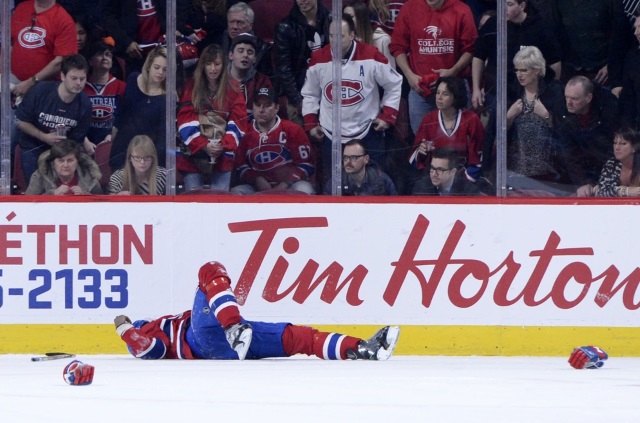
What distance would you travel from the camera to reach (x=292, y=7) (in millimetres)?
8234

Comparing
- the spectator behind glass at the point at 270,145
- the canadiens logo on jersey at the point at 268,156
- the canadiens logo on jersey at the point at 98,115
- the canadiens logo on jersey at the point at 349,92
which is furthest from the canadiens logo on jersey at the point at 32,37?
the canadiens logo on jersey at the point at 349,92

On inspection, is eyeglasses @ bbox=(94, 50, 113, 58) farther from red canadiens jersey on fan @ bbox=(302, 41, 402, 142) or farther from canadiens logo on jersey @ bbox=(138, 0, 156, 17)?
red canadiens jersey on fan @ bbox=(302, 41, 402, 142)

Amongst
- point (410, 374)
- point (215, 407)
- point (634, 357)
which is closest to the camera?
point (215, 407)

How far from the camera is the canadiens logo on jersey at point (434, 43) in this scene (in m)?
8.22

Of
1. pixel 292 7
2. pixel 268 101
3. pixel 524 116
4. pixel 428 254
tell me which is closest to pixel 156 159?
pixel 268 101

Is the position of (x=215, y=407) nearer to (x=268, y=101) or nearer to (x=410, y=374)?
(x=410, y=374)

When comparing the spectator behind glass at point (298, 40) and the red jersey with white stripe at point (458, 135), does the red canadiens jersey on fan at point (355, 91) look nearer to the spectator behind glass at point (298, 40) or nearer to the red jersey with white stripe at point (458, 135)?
the spectator behind glass at point (298, 40)

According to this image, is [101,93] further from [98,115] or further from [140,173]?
[140,173]

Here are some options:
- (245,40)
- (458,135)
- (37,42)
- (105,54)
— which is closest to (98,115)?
(105,54)

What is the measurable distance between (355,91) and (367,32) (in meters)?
0.39

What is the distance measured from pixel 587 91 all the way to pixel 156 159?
279 centimetres

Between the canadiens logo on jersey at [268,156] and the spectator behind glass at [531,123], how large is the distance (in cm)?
145

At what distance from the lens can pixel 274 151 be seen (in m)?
8.25

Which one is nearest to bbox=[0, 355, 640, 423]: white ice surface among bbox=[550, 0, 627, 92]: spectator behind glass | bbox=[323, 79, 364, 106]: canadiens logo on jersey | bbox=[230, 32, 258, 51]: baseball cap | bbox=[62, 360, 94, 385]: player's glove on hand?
bbox=[62, 360, 94, 385]: player's glove on hand
